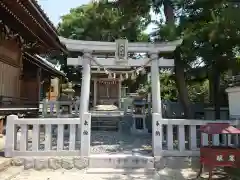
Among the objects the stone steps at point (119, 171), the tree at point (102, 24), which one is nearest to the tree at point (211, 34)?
the tree at point (102, 24)

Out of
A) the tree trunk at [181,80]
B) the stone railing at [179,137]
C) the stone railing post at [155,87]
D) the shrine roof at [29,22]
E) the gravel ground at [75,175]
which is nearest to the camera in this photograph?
the gravel ground at [75,175]

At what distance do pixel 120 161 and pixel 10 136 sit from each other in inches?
110

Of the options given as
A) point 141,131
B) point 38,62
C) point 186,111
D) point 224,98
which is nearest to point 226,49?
point 186,111

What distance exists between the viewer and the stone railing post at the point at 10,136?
652cm

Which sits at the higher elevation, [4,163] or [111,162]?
[4,163]

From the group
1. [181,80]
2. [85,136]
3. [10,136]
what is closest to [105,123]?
[181,80]

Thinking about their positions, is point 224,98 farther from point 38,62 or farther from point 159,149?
point 38,62

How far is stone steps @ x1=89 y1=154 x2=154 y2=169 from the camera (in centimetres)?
666

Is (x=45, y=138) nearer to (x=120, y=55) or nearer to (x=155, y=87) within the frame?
(x=120, y=55)

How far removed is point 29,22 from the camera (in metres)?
9.62

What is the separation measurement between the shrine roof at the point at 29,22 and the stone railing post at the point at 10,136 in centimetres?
347

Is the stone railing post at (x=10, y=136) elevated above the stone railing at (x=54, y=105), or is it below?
below

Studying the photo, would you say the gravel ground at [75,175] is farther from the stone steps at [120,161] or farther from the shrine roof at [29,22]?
the shrine roof at [29,22]

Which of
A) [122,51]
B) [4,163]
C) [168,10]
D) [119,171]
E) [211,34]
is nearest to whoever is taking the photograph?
[4,163]
